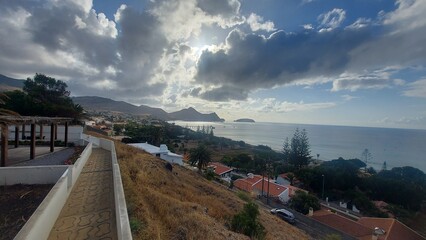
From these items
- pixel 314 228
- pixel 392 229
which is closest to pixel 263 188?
pixel 314 228


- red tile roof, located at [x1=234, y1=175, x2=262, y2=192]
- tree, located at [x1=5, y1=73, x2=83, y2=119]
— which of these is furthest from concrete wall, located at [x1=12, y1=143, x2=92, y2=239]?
red tile roof, located at [x1=234, y1=175, x2=262, y2=192]

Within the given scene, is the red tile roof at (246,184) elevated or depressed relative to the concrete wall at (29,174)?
depressed

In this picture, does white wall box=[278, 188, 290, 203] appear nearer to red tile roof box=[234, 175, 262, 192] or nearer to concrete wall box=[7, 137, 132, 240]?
red tile roof box=[234, 175, 262, 192]

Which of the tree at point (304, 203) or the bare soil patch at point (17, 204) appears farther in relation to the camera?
the tree at point (304, 203)

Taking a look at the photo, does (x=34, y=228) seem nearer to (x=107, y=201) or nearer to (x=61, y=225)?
(x=61, y=225)

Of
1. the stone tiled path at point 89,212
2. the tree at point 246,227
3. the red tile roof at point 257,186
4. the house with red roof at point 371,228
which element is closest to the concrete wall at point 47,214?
the stone tiled path at point 89,212

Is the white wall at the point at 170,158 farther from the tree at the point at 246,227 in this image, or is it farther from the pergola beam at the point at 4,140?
the tree at the point at 246,227

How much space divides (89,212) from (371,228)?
67.3ft

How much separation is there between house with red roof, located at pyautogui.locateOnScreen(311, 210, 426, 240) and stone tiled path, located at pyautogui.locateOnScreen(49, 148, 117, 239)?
17.7 metres

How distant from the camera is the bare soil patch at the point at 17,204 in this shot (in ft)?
15.5

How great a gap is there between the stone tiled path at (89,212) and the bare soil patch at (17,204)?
0.80 metres

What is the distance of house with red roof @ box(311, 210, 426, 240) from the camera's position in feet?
56.5

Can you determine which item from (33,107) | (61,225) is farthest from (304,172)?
(61,225)

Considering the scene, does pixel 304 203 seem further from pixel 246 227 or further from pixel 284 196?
pixel 246 227
